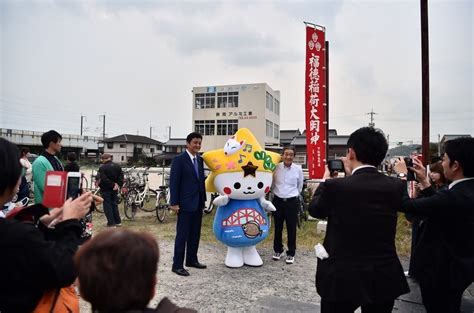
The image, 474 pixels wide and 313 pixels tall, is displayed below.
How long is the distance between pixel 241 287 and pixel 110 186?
5022 millimetres

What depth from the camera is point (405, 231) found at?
7777 mm

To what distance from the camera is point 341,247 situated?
215 centimetres

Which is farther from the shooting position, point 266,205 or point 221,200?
point 266,205

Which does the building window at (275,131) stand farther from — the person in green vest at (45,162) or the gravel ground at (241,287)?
the person in green vest at (45,162)

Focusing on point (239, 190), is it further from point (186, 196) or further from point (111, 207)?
point (111, 207)

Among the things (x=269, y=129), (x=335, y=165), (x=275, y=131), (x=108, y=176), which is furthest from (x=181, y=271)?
(x=275, y=131)

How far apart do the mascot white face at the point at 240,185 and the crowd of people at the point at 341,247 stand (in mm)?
2592

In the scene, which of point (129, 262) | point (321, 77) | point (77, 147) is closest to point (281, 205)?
A: point (321, 77)

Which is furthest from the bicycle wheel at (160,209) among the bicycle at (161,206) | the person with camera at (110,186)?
the person with camera at (110,186)

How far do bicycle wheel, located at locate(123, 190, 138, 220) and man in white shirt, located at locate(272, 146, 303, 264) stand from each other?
17.3 ft

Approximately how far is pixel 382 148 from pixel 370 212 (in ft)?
1.37

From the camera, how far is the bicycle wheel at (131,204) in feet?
31.8

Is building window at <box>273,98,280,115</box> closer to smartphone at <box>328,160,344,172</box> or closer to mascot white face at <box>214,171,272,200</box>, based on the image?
mascot white face at <box>214,171,272,200</box>

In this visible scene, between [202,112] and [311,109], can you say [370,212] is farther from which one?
[202,112]
